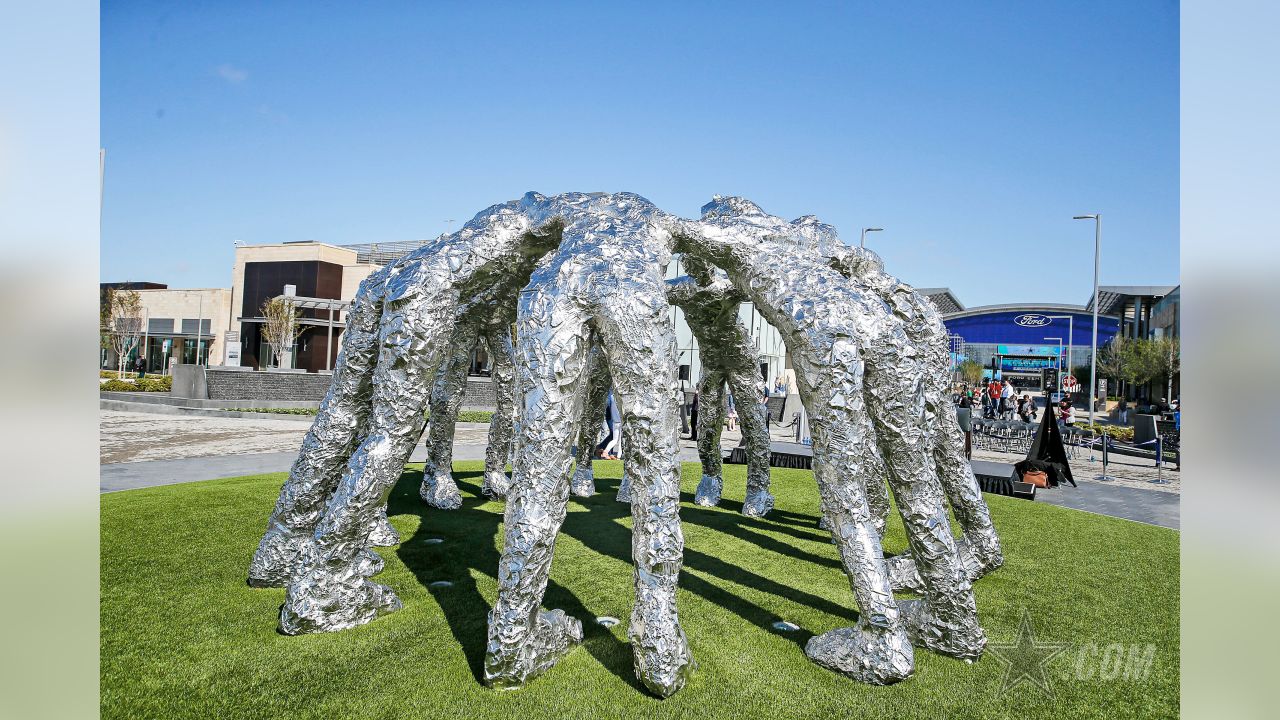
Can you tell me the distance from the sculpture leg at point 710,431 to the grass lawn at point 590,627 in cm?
98

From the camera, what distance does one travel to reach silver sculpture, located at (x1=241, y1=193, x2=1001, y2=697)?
414 centimetres

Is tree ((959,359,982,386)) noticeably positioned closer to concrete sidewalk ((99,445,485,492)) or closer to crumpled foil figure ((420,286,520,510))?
concrete sidewalk ((99,445,485,492))

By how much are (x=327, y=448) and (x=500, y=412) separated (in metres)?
3.35

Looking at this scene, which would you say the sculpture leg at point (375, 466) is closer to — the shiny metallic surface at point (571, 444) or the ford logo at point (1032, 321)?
the shiny metallic surface at point (571, 444)

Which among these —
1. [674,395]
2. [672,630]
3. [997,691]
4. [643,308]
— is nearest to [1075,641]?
[997,691]

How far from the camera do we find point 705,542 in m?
7.47

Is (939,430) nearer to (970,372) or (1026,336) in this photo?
(970,372)

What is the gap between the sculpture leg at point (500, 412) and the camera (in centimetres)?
838

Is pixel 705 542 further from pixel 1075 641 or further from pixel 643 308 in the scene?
pixel 643 308

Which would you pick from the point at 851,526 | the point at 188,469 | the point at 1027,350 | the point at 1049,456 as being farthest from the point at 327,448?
the point at 1027,350

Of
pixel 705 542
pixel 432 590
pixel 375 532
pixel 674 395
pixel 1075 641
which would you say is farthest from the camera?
pixel 705 542

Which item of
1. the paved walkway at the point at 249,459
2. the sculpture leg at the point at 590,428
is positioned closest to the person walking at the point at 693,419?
the paved walkway at the point at 249,459

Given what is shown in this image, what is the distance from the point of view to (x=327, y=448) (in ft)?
17.9

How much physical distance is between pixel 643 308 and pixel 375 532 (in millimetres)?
4288
